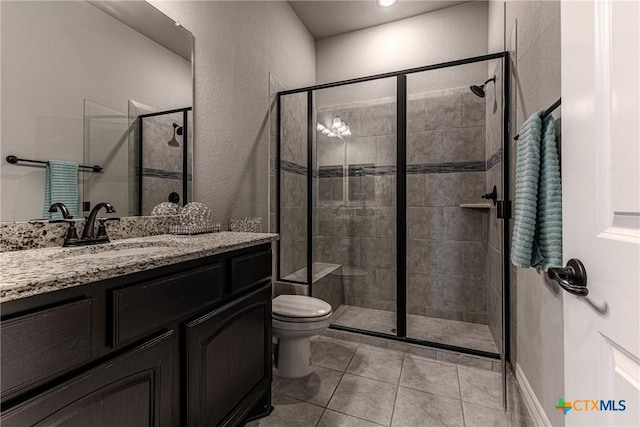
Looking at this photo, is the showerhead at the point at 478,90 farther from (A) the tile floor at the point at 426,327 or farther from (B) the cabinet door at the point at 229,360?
(B) the cabinet door at the point at 229,360

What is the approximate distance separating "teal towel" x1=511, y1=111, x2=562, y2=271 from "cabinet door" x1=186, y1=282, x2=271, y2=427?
45.9 inches

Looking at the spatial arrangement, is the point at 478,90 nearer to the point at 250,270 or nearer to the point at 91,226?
the point at 250,270

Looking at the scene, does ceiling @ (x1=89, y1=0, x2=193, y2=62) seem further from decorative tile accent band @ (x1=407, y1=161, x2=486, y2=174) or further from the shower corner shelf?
the shower corner shelf

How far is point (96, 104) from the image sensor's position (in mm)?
1146

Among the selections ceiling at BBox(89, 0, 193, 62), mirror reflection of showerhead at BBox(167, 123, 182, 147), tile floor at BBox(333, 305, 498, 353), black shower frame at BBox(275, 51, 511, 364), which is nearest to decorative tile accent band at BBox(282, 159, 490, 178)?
black shower frame at BBox(275, 51, 511, 364)

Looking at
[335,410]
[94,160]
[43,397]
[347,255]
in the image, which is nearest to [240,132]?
[94,160]

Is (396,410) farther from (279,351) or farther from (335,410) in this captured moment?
(279,351)

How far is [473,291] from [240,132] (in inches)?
93.5

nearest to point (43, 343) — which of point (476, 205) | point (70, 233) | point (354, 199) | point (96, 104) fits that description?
point (70, 233)

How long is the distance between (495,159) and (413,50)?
1.46 meters

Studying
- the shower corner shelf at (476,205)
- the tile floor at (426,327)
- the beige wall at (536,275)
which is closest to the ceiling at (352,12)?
the beige wall at (536,275)

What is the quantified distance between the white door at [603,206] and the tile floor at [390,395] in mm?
959

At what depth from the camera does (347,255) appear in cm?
274

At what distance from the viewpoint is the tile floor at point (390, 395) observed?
1.42m
